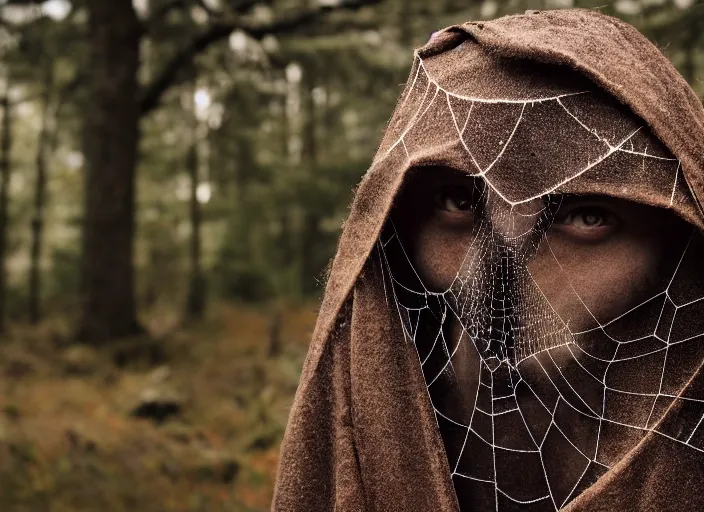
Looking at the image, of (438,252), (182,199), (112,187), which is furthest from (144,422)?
(182,199)

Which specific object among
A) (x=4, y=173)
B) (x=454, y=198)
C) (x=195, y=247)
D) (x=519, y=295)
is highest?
(x=4, y=173)

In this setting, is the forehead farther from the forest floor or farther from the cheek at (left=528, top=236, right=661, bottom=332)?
the forest floor

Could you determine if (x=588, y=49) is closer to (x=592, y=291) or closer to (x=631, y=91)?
(x=631, y=91)

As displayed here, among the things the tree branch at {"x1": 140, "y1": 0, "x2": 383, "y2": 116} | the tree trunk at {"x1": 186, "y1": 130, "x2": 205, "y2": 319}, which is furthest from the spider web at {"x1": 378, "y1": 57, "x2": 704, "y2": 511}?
the tree trunk at {"x1": 186, "y1": 130, "x2": 205, "y2": 319}

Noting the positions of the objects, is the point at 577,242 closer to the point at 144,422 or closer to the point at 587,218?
the point at 587,218

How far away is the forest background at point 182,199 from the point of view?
5.48 m

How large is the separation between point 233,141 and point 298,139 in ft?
16.9

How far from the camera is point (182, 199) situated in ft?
50.4

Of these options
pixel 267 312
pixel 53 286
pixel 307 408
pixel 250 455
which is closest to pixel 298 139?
pixel 267 312

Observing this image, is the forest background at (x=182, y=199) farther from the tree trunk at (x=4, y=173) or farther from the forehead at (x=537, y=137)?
the forehead at (x=537, y=137)

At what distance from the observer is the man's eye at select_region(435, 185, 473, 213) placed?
1609 mm

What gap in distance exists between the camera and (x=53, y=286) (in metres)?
18.0

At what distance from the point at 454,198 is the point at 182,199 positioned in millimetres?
14241

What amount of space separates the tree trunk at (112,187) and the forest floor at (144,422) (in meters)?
0.48
